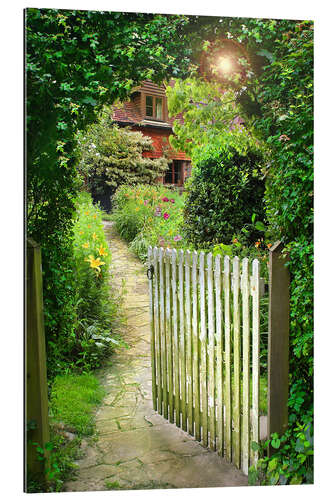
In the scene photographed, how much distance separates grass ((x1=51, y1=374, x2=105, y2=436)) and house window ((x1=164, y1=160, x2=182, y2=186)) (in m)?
2.03

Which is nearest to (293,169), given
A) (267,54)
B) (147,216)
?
(267,54)

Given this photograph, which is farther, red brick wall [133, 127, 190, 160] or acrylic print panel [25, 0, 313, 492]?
red brick wall [133, 127, 190, 160]

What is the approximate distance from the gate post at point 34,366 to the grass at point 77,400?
36 cm

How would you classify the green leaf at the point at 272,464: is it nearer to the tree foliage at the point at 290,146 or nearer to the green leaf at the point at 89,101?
the tree foliage at the point at 290,146

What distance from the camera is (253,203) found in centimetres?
406

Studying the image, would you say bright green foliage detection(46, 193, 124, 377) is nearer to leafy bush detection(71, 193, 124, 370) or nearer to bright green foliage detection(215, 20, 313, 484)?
leafy bush detection(71, 193, 124, 370)

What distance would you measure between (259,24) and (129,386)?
3105mm

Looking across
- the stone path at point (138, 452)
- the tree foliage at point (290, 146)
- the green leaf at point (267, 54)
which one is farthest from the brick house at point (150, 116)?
the stone path at point (138, 452)

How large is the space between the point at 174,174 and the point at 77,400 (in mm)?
2236

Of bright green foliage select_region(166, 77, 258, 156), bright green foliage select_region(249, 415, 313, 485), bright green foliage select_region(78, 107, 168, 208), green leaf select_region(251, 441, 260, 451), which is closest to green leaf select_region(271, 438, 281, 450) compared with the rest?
bright green foliage select_region(249, 415, 313, 485)

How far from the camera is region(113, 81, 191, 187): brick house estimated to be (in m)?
2.72

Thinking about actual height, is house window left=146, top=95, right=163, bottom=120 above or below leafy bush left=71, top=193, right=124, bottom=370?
above
